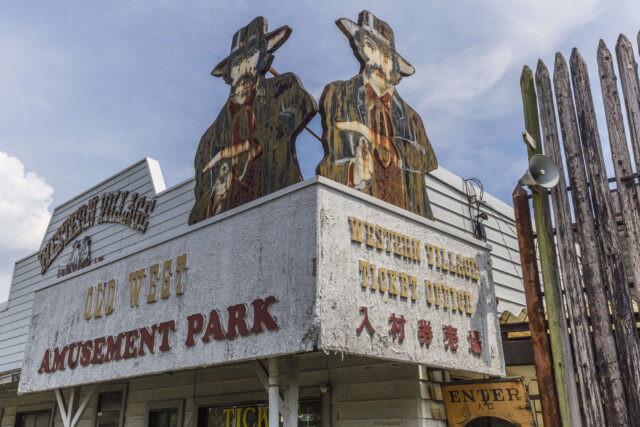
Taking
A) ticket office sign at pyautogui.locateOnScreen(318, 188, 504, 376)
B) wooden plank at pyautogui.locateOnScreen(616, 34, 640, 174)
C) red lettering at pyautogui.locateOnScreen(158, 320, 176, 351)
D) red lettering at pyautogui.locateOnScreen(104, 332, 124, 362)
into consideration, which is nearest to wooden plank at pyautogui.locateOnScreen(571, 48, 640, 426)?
wooden plank at pyautogui.locateOnScreen(616, 34, 640, 174)

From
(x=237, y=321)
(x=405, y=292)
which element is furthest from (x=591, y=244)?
(x=237, y=321)

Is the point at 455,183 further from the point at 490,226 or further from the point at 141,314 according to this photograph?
the point at 141,314

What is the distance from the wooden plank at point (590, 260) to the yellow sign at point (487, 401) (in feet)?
3.07

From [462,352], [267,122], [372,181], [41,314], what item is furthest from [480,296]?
[41,314]

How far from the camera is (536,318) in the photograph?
7422 mm

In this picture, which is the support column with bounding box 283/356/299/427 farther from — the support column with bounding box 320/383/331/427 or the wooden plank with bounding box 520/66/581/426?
the wooden plank with bounding box 520/66/581/426

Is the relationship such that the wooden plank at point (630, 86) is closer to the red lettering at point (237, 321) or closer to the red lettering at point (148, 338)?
the red lettering at point (237, 321)

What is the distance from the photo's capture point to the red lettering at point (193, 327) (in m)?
6.56

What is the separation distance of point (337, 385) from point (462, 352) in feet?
5.65

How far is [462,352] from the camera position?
702 centimetres

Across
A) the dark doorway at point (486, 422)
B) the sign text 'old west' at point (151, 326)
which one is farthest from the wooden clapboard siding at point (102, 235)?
the dark doorway at point (486, 422)

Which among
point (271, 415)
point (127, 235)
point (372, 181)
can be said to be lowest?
point (271, 415)

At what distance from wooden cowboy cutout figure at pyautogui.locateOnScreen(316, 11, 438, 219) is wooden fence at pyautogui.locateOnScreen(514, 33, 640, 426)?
1.60 metres

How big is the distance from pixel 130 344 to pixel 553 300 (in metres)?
5.43
